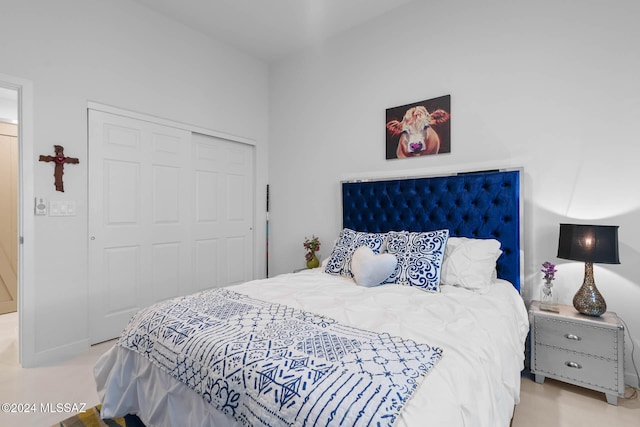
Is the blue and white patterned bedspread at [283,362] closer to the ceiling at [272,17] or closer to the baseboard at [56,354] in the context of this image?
the baseboard at [56,354]

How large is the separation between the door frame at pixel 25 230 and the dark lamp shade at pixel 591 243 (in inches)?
150

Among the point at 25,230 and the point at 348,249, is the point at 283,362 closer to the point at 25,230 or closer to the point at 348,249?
the point at 348,249

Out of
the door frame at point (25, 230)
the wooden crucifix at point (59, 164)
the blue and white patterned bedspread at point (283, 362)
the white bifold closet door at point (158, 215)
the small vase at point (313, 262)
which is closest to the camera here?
the blue and white patterned bedspread at point (283, 362)

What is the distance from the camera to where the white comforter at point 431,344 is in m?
1.00

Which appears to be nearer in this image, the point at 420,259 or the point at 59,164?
the point at 420,259

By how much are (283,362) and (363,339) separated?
13.4 inches

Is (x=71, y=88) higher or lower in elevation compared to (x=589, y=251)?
higher

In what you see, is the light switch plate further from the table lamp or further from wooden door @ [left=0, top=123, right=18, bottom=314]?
the table lamp

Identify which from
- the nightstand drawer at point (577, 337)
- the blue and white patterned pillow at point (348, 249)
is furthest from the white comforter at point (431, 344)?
the blue and white patterned pillow at point (348, 249)

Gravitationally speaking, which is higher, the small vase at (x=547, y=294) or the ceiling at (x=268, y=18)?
the ceiling at (x=268, y=18)

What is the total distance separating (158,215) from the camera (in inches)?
127

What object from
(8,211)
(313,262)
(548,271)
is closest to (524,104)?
(548,271)

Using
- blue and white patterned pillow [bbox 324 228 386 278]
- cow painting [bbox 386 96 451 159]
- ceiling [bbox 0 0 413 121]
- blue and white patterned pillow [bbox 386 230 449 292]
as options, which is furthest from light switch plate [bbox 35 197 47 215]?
cow painting [bbox 386 96 451 159]

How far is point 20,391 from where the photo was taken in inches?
82.2
